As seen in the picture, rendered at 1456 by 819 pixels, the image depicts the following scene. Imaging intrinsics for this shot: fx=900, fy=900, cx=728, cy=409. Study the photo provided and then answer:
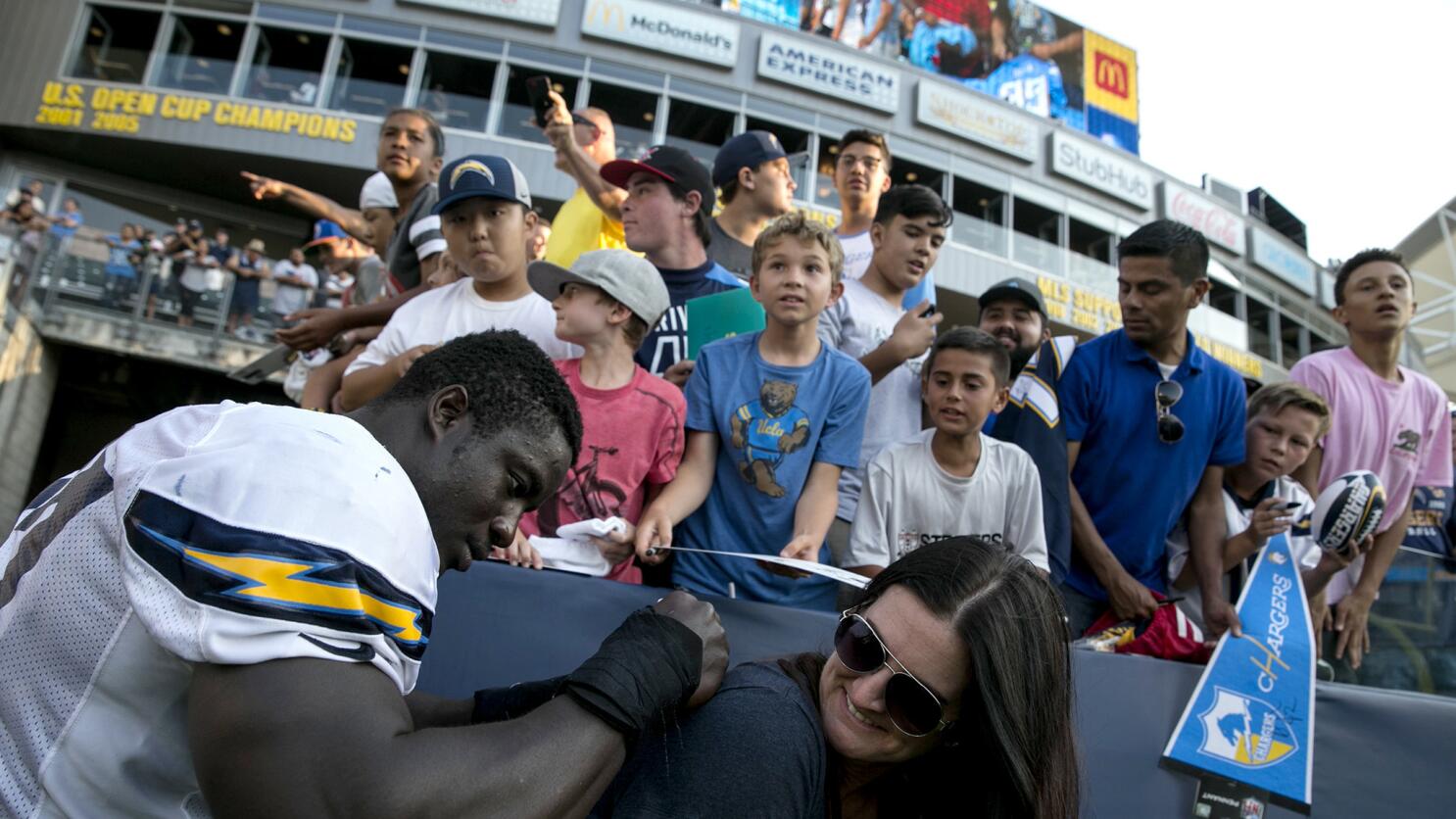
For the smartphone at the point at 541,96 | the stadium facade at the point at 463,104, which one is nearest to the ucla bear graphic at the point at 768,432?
the smartphone at the point at 541,96

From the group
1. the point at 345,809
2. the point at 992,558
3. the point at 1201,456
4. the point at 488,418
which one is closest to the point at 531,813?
the point at 345,809

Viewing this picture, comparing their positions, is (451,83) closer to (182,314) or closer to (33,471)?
(182,314)

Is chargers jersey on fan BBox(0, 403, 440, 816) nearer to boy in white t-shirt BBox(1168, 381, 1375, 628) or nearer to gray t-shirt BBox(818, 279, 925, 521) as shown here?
gray t-shirt BBox(818, 279, 925, 521)

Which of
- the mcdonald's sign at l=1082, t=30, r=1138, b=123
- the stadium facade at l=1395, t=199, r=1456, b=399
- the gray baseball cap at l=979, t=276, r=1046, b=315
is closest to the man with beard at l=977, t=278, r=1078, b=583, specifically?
the gray baseball cap at l=979, t=276, r=1046, b=315

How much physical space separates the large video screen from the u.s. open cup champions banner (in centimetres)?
2427

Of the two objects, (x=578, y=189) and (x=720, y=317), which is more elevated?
(x=578, y=189)

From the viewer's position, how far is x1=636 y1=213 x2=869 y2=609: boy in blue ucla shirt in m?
3.15

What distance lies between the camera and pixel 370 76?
23.5 metres

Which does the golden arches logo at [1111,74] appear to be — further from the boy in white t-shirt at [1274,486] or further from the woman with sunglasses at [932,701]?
the woman with sunglasses at [932,701]

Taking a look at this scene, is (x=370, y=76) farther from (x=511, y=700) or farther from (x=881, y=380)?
(x=511, y=700)

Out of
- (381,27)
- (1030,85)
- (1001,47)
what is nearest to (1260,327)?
(1030,85)

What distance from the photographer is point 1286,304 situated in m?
32.5

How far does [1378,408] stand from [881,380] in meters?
2.72

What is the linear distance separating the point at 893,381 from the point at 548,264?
1603 millimetres
